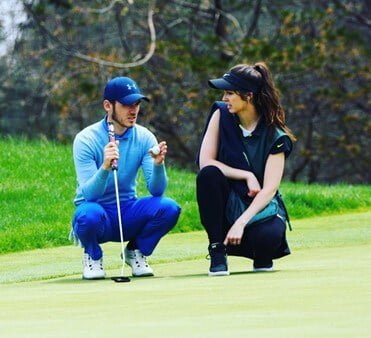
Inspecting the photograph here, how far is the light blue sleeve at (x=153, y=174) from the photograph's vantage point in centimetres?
876

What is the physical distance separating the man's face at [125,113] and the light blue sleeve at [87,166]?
219mm

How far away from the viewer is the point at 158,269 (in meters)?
9.54

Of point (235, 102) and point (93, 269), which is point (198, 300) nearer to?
point (93, 269)

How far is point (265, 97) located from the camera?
28.7 ft

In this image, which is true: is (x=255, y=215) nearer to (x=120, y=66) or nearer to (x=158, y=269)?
(x=158, y=269)

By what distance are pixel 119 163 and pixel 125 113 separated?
31cm

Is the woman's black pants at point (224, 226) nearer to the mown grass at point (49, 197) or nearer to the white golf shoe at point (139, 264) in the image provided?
the white golf shoe at point (139, 264)

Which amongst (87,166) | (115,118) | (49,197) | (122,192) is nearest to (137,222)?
(122,192)

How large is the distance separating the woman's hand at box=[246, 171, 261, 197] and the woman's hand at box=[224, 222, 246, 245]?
20 cm

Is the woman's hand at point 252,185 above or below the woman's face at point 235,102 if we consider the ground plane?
below

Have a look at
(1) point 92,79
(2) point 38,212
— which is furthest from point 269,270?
(1) point 92,79

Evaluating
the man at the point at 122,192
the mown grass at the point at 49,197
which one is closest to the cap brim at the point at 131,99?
the man at the point at 122,192

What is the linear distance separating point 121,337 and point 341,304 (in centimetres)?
135

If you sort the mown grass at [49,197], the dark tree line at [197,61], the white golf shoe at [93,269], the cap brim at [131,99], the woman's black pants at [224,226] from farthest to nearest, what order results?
the dark tree line at [197,61] < the mown grass at [49,197] < the cap brim at [131,99] < the white golf shoe at [93,269] < the woman's black pants at [224,226]
